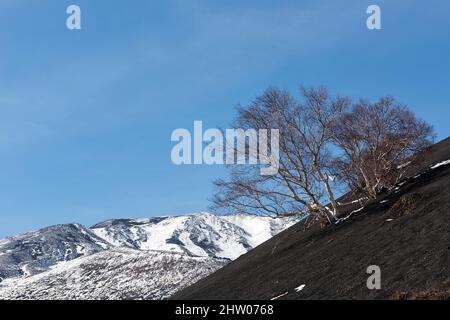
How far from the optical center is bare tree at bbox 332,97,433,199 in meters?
37.0

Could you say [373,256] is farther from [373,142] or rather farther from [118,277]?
[118,277]

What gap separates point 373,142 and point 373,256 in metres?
16.7

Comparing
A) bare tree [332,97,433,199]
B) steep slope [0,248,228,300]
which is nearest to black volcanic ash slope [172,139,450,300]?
bare tree [332,97,433,199]

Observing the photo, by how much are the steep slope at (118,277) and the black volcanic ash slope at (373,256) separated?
272 ft

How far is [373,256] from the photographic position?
74.7ft

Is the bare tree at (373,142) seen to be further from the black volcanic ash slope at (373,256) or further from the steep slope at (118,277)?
the steep slope at (118,277)

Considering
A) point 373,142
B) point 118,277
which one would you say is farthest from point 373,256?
point 118,277

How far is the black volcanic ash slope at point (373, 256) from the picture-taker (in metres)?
18.1

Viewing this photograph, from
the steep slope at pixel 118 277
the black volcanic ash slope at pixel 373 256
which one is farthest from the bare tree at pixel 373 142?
the steep slope at pixel 118 277

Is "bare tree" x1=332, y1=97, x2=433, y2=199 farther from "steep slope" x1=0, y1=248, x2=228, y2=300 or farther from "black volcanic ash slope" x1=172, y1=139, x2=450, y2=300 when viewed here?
"steep slope" x1=0, y1=248, x2=228, y2=300

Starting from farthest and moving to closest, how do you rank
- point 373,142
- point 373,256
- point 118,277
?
point 118,277 < point 373,142 < point 373,256

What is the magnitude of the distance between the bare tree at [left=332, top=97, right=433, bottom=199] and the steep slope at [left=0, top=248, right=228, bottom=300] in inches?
3185

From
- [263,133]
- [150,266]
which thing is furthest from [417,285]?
[150,266]
